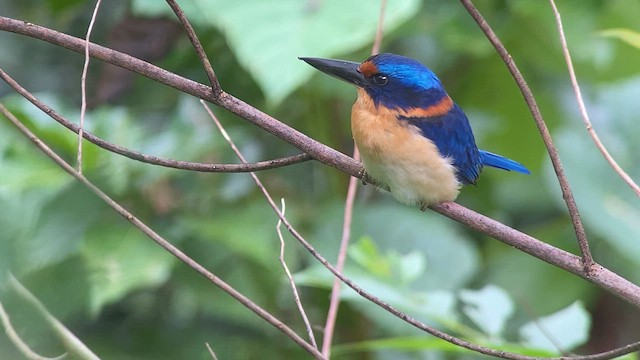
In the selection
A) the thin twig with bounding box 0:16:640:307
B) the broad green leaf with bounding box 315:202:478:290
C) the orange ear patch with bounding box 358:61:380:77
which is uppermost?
the orange ear patch with bounding box 358:61:380:77

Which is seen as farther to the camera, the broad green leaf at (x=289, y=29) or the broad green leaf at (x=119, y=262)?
the broad green leaf at (x=119, y=262)

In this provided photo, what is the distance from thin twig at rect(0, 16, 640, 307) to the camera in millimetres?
1274

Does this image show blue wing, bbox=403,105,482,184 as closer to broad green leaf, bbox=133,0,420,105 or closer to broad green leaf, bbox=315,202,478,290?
broad green leaf, bbox=133,0,420,105

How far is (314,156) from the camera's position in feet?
4.42

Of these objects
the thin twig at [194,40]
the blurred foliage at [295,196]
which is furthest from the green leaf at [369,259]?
the thin twig at [194,40]

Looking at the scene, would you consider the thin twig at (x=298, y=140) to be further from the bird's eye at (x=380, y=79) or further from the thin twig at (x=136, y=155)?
the bird's eye at (x=380, y=79)

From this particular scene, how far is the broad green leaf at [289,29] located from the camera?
1.79 metres

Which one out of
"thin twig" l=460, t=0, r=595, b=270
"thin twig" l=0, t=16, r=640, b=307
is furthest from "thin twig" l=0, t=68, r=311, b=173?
"thin twig" l=460, t=0, r=595, b=270

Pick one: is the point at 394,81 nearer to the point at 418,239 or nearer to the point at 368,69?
the point at 368,69

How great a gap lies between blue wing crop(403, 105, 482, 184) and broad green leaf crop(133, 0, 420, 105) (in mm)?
218

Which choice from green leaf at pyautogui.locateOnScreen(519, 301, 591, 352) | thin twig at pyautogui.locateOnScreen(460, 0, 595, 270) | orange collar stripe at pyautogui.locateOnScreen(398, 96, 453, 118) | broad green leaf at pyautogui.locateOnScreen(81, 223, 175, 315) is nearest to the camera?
thin twig at pyautogui.locateOnScreen(460, 0, 595, 270)

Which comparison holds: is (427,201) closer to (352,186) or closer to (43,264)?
(352,186)

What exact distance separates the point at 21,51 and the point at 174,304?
3.59 ft

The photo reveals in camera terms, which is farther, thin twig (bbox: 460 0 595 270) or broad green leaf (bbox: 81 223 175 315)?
broad green leaf (bbox: 81 223 175 315)
